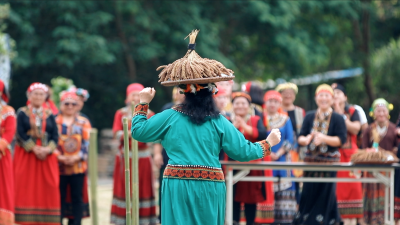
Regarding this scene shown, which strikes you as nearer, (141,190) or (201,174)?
(201,174)

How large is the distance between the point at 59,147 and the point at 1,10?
5613mm

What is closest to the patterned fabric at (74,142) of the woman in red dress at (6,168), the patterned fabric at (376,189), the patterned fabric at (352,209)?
the woman in red dress at (6,168)

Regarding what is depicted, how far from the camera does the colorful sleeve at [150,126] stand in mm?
4629

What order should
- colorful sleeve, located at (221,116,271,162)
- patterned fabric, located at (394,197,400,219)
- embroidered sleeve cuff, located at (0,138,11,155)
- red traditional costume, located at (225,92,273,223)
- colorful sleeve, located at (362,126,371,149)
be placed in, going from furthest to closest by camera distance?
1. colorful sleeve, located at (362,126,371,149)
2. patterned fabric, located at (394,197,400,219)
3. red traditional costume, located at (225,92,273,223)
4. embroidered sleeve cuff, located at (0,138,11,155)
5. colorful sleeve, located at (221,116,271,162)

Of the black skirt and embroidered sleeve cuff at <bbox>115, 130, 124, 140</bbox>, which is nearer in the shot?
the black skirt

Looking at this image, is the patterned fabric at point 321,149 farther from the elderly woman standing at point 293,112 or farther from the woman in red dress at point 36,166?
the woman in red dress at point 36,166

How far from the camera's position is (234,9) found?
16.8 m

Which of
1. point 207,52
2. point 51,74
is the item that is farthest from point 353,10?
point 51,74

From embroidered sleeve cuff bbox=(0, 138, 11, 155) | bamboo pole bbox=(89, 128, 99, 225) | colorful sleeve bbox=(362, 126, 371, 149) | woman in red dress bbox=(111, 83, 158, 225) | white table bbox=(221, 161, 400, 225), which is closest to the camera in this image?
bamboo pole bbox=(89, 128, 99, 225)

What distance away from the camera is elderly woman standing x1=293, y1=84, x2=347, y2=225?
24.2 feet

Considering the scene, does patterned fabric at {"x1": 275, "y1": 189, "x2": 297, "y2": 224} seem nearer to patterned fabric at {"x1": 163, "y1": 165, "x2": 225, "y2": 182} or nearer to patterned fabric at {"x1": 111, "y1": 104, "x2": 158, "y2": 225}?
patterned fabric at {"x1": 111, "y1": 104, "x2": 158, "y2": 225}

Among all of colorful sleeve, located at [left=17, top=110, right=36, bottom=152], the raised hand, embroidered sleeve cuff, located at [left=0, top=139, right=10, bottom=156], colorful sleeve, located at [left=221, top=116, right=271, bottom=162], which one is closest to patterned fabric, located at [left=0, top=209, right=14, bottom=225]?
embroidered sleeve cuff, located at [left=0, top=139, right=10, bottom=156]

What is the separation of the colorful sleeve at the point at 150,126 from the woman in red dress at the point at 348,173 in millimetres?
3810

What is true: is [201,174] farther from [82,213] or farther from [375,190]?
[375,190]
